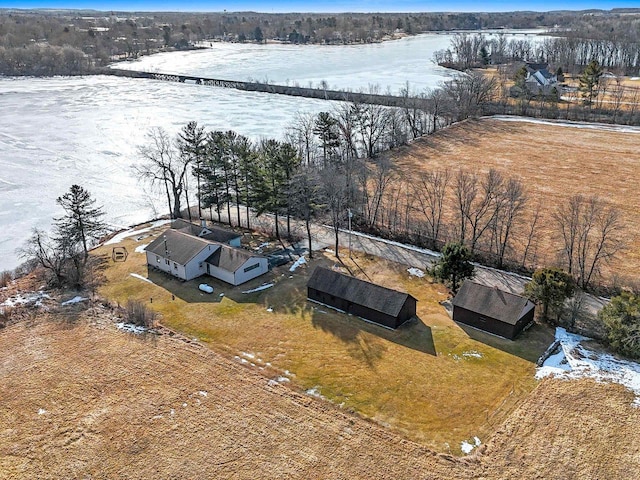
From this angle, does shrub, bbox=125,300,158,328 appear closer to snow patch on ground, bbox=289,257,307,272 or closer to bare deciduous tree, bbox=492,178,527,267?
snow patch on ground, bbox=289,257,307,272

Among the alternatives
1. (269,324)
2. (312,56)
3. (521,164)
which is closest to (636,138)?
(521,164)

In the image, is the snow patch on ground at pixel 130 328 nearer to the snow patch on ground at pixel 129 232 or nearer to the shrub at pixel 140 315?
the shrub at pixel 140 315

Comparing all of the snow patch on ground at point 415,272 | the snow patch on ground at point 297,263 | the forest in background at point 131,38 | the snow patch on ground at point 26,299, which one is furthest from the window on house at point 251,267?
the forest in background at point 131,38

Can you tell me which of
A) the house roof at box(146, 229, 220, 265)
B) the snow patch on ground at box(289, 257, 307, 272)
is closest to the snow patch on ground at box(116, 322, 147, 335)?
the house roof at box(146, 229, 220, 265)

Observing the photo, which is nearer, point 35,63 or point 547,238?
point 547,238

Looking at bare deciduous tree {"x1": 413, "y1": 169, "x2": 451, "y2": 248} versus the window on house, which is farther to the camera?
bare deciduous tree {"x1": 413, "y1": 169, "x2": 451, "y2": 248}

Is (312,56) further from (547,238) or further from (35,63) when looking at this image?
(547,238)
